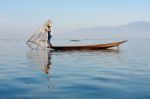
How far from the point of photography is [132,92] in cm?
1425

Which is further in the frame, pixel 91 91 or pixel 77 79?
pixel 77 79

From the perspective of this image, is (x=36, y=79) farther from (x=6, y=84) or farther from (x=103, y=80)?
(x=103, y=80)

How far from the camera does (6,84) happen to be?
16.0 meters

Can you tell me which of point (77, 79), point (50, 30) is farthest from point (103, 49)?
point (77, 79)

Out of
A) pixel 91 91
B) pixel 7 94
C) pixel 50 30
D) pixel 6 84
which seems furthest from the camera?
pixel 50 30

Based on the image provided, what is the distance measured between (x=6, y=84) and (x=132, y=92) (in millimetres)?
6090

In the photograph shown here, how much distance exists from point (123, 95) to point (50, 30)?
101ft

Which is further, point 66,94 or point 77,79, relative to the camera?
point 77,79

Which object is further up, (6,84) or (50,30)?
(50,30)

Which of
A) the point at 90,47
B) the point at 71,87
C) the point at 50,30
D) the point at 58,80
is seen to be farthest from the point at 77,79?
the point at 90,47

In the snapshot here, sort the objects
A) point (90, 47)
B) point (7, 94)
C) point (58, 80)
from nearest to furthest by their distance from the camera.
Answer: point (7, 94) → point (58, 80) → point (90, 47)

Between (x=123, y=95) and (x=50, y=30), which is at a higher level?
(x=50, y=30)

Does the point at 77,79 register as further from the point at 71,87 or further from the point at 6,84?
the point at 6,84

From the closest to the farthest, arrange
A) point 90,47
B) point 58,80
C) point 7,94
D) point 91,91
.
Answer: point 7,94 → point 91,91 → point 58,80 → point 90,47
